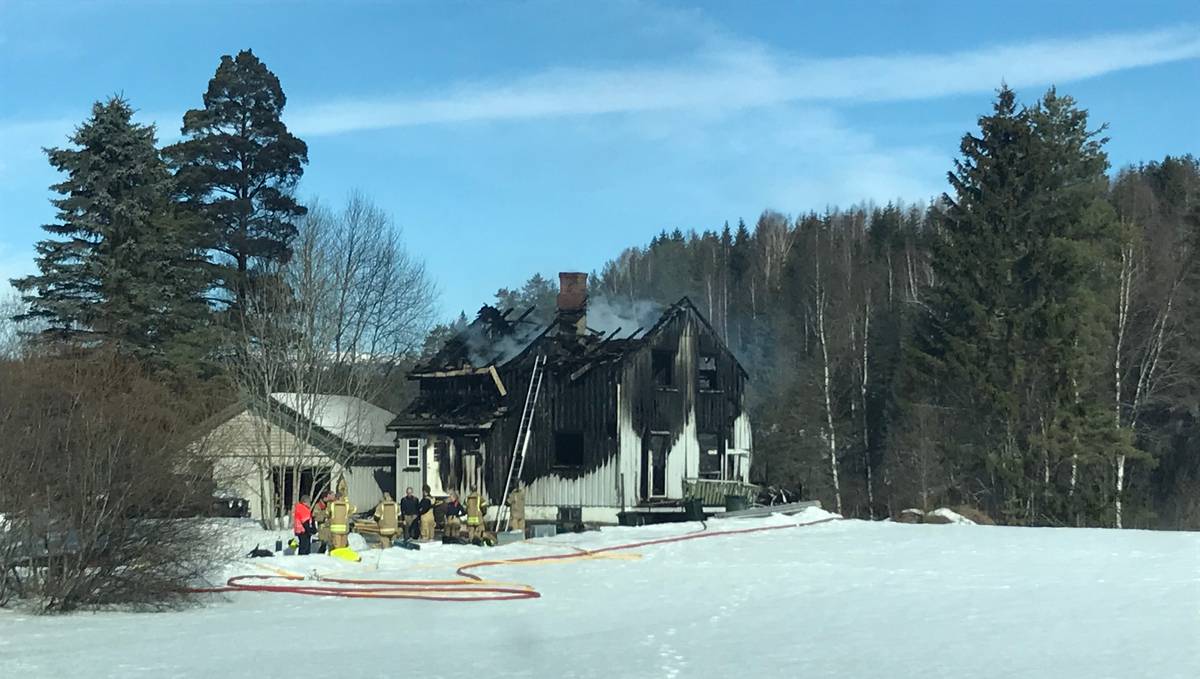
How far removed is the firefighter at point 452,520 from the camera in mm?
26203

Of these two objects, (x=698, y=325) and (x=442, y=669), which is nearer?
(x=442, y=669)

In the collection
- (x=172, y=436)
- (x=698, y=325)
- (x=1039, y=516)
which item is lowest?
(x=1039, y=516)

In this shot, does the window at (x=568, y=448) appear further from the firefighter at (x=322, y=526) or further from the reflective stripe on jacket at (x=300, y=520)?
the reflective stripe on jacket at (x=300, y=520)

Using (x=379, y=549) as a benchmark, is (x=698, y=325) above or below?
above

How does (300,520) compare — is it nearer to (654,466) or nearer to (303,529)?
(303,529)

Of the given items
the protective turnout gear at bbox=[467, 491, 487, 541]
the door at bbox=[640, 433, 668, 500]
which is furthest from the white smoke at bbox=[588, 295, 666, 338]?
the protective turnout gear at bbox=[467, 491, 487, 541]

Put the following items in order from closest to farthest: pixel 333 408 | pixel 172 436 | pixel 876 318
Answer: pixel 172 436, pixel 333 408, pixel 876 318

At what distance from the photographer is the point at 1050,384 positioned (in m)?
43.6

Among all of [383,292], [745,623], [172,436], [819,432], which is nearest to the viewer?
[745,623]

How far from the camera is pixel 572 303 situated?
4031 centimetres

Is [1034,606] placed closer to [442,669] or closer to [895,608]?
[895,608]

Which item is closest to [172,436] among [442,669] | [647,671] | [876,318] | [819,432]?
[442,669]

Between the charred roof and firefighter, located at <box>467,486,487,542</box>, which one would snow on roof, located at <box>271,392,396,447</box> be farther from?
firefighter, located at <box>467,486,487,542</box>

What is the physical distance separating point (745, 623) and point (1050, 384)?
3157 centimetres
